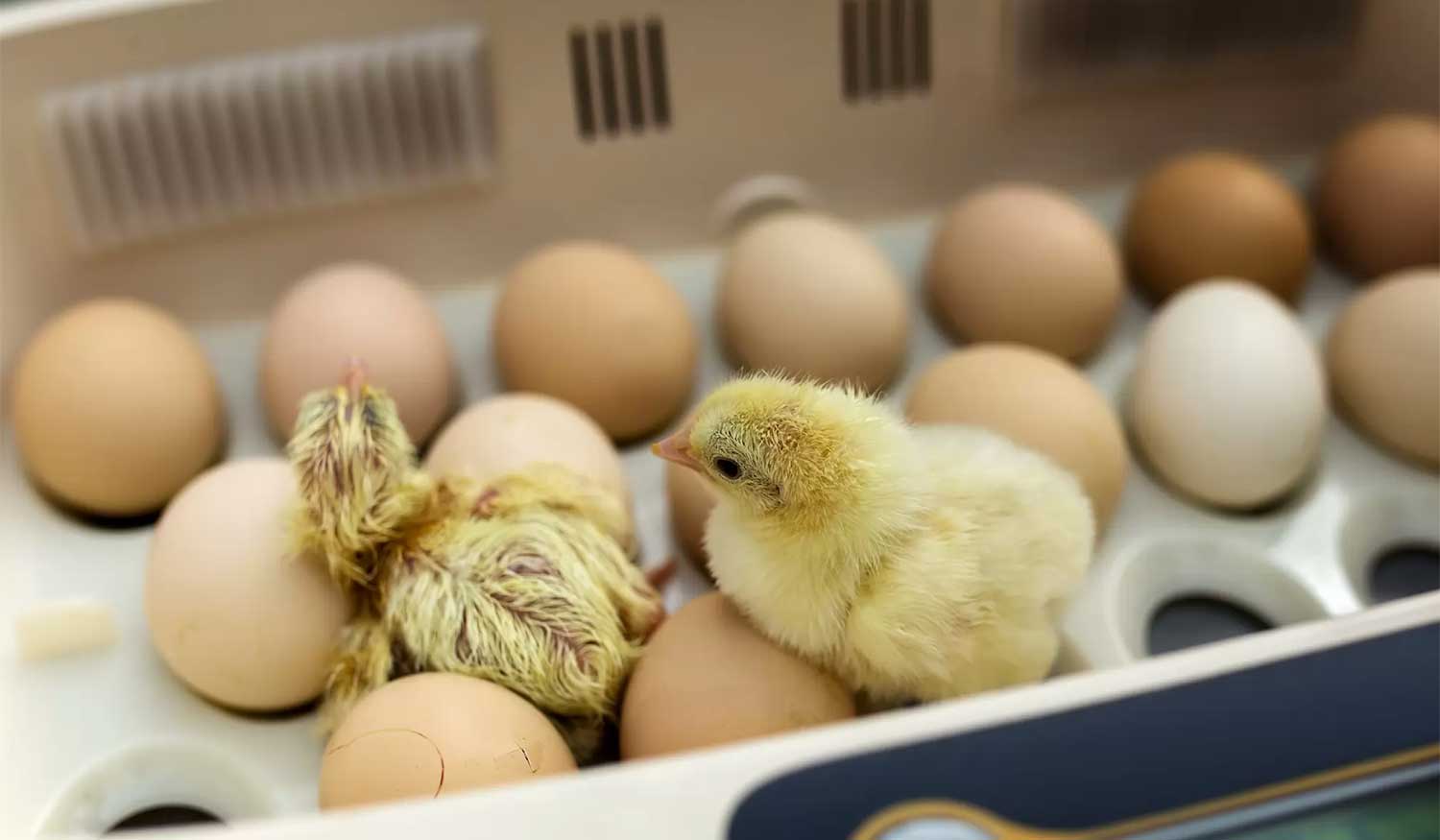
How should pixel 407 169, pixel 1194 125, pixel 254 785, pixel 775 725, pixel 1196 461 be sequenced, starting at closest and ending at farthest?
1. pixel 775 725
2. pixel 254 785
3. pixel 1196 461
4. pixel 407 169
5. pixel 1194 125

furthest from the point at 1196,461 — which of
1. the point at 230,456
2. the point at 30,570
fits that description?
the point at 30,570

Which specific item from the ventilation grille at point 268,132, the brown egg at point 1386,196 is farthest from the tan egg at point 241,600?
the brown egg at point 1386,196

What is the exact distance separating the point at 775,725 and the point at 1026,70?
0.67 metres

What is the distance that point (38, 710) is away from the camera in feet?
2.84

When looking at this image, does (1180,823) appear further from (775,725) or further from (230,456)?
(230,456)

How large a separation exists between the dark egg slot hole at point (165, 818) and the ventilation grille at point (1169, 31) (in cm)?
86

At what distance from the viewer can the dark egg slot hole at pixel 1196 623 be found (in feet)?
3.14

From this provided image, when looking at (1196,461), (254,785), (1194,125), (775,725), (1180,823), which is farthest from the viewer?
(1194,125)

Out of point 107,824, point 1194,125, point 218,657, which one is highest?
point 1194,125

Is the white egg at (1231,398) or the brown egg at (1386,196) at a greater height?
the brown egg at (1386,196)

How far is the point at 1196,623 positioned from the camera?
0.97 metres

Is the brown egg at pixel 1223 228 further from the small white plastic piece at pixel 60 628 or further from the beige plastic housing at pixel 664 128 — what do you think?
the small white plastic piece at pixel 60 628

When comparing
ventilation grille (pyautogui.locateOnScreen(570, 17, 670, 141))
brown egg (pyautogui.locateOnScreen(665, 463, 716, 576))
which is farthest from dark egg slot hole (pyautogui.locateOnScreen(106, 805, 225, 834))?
ventilation grille (pyautogui.locateOnScreen(570, 17, 670, 141))

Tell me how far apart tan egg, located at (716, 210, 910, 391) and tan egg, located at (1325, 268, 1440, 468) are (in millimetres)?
334
